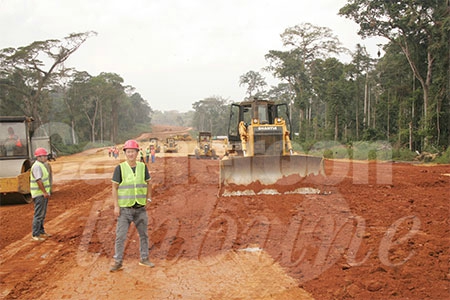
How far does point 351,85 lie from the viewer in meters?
44.6

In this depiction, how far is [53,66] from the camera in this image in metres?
41.4

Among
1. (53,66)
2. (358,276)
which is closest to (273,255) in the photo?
(358,276)

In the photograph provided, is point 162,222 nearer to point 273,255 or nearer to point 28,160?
point 273,255

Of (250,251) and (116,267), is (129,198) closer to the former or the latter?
(116,267)

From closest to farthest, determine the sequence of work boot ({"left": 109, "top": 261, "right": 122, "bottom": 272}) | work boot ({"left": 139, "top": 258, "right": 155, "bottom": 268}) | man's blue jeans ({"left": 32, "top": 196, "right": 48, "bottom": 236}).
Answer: work boot ({"left": 109, "top": 261, "right": 122, "bottom": 272}) → work boot ({"left": 139, "top": 258, "right": 155, "bottom": 268}) → man's blue jeans ({"left": 32, "top": 196, "right": 48, "bottom": 236})

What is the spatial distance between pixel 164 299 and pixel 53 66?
42.0 metres

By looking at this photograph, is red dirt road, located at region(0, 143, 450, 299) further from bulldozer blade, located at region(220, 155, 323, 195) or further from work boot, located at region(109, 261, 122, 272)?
bulldozer blade, located at region(220, 155, 323, 195)

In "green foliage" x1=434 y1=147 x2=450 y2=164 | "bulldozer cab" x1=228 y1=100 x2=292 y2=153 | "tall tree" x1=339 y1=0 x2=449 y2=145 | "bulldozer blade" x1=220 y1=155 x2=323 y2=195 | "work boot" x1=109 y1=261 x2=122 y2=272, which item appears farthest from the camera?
"tall tree" x1=339 y1=0 x2=449 y2=145

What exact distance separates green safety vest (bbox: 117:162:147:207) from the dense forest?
25.4 meters

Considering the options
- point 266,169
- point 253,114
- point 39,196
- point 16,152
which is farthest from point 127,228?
point 253,114

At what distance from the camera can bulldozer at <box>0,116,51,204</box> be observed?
1135 centimetres

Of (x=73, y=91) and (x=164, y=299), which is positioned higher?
(x=73, y=91)

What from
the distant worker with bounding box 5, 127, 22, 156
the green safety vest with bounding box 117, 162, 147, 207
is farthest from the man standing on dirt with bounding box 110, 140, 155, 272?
the distant worker with bounding box 5, 127, 22, 156

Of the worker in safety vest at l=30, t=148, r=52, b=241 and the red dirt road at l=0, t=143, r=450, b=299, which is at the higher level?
the worker in safety vest at l=30, t=148, r=52, b=241
